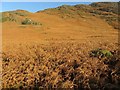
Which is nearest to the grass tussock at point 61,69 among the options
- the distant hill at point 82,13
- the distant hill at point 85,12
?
the distant hill at point 82,13

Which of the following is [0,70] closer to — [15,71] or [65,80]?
[15,71]

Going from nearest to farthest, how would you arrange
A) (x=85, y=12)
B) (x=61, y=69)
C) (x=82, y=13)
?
(x=61, y=69)
(x=82, y=13)
(x=85, y=12)

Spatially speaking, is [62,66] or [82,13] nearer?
[62,66]

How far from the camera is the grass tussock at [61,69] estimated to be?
20.7 ft

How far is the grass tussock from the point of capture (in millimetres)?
6297

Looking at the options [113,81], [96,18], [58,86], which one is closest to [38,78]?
[58,86]

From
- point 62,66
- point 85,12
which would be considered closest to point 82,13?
point 85,12

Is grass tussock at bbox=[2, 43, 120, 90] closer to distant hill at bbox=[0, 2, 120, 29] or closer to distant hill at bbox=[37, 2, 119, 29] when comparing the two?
distant hill at bbox=[0, 2, 120, 29]

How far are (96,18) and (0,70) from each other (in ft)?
50.0

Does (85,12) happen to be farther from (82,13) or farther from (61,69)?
(61,69)

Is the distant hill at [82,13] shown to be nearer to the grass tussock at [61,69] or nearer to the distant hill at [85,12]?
the distant hill at [85,12]

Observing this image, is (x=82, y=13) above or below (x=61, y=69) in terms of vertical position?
above

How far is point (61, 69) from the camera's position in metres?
6.82

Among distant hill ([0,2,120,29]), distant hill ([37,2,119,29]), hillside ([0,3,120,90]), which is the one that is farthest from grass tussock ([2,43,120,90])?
distant hill ([37,2,119,29])
